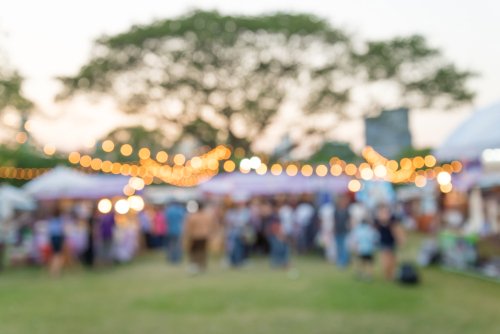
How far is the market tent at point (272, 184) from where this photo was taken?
49.4 ft

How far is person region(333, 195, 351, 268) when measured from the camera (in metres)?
10.6

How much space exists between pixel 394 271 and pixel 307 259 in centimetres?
395

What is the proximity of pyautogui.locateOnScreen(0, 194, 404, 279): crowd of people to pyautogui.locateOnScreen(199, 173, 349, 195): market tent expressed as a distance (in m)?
0.29

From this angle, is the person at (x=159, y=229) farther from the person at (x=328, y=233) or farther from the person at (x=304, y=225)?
the person at (x=328, y=233)

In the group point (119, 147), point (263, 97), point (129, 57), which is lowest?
point (119, 147)

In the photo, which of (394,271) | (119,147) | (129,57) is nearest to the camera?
(394,271)

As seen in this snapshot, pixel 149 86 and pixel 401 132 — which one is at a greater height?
pixel 149 86

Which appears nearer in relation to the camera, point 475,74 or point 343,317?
point 343,317

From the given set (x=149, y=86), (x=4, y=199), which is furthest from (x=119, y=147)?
(x=4, y=199)

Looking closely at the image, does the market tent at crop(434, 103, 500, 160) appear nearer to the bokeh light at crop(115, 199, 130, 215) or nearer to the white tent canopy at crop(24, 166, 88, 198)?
the white tent canopy at crop(24, 166, 88, 198)

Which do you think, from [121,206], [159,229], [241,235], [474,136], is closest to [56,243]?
[241,235]

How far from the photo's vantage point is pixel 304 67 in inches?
845

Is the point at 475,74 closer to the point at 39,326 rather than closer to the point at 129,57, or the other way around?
the point at 129,57

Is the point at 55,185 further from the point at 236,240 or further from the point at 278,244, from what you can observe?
the point at 278,244
